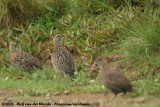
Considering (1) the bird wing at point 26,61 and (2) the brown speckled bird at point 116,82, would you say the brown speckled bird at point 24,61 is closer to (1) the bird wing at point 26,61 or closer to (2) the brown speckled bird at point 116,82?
(1) the bird wing at point 26,61

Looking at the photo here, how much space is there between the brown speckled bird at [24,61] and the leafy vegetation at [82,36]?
186 millimetres

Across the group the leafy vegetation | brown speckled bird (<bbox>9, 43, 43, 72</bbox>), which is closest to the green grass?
the leafy vegetation

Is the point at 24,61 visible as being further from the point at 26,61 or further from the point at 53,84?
the point at 53,84

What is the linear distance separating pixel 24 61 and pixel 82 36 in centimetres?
196

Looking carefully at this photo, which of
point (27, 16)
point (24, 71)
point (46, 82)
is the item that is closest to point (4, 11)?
point (27, 16)

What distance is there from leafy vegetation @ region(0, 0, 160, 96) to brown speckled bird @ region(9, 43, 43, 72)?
186mm

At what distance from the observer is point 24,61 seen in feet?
29.4

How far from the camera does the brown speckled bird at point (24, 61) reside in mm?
Answer: 8977

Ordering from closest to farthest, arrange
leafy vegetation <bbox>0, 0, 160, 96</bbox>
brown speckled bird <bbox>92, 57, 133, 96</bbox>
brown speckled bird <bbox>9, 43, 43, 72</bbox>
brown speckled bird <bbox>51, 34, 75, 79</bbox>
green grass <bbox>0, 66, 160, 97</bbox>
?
brown speckled bird <bbox>92, 57, 133, 96</bbox> → green grass <bbox>0, 66, 160, 97</bbox> → leafy vegetation <bbox>0, 0, 160, 96</bbox> → brown speckled bird <bbox>51, 34, 75, 79</bbox> → brown speckled bird <bbox>9, 43, 43, 72</bbox>

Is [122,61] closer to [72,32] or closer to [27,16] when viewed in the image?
[72,32]

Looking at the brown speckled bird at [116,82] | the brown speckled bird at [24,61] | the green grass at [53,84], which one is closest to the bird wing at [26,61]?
the brown speckled bird at [24,61]

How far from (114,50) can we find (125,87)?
10.8 ft

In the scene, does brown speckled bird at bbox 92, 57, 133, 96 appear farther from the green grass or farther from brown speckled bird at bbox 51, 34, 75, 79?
brown speckled bird at bbox 51, 34, 75, 79

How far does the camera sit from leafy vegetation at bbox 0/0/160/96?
7.18 metres
